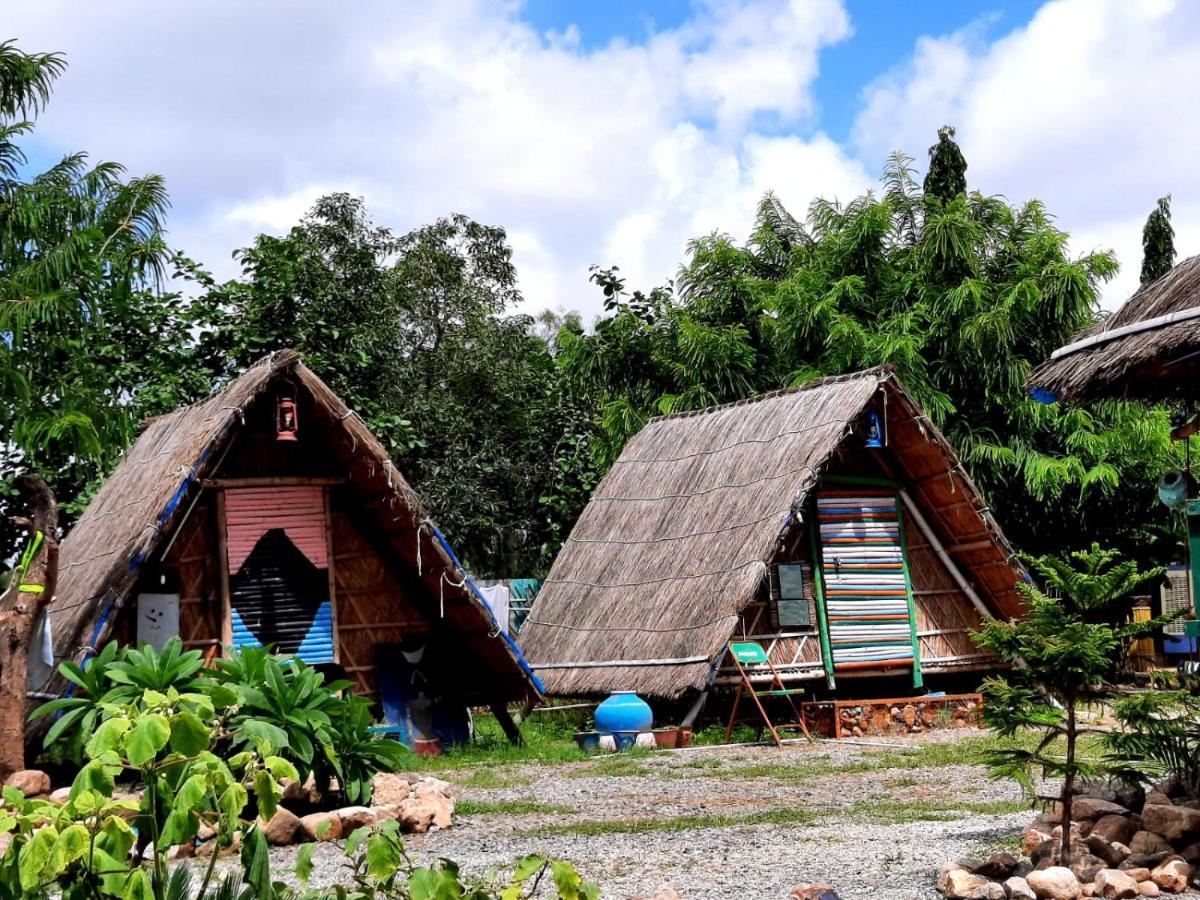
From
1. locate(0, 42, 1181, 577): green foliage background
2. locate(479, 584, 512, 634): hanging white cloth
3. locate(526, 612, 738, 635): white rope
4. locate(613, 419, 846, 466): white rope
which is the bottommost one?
locate(526, 612, 738, 635): white rope

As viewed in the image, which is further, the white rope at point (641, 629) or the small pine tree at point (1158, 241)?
the small pine tree at point (1158, 241)

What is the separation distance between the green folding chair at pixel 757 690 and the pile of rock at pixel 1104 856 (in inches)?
248

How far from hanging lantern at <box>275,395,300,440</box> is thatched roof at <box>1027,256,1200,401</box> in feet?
19.7

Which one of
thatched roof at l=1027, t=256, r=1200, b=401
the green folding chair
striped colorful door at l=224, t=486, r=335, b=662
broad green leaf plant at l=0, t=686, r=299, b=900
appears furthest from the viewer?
the green folding chair

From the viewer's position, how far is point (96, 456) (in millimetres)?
9477

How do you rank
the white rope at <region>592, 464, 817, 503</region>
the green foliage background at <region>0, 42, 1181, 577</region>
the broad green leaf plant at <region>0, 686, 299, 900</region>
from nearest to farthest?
the broad green leaf plant at <region>0, 686, 299, 900</region>, the white rope at <region>592, 464, 817, 503</region>, the green foliage background at <region>0, 42, 1181, 577</region>

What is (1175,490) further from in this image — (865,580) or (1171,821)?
(865,580)

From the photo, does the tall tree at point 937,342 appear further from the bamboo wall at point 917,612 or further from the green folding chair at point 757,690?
the green folding chair at point 757,690

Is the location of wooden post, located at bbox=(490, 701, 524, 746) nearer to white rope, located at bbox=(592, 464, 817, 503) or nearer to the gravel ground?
the gravel ground

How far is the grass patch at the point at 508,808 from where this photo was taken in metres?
8.98

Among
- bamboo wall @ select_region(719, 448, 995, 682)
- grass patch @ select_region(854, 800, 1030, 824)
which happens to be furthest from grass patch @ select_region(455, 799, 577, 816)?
bamboo wall @ select_region(719, 448, 995, 682)

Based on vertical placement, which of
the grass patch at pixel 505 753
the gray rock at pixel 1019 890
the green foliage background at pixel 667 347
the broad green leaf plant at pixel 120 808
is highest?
the green foliage background at pixel 667 347

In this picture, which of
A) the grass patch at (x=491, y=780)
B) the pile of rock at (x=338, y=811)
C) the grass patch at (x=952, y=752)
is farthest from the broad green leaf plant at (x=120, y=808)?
the grass patch at (x=952, y=752)

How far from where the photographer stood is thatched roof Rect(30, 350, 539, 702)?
10.6 m
